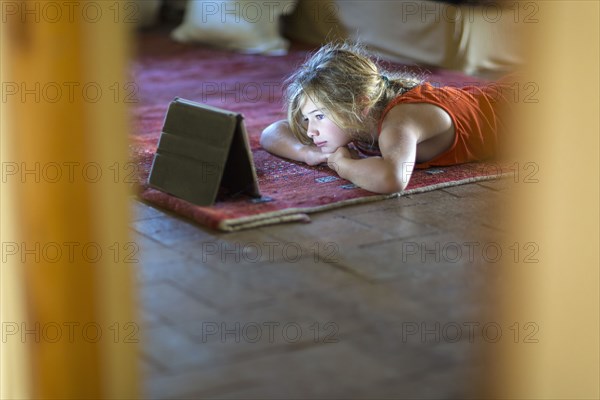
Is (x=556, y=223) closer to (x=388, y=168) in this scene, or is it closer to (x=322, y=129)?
(x=388, y=168)

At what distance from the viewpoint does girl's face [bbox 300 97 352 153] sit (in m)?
2.40

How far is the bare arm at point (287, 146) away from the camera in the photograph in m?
2.53

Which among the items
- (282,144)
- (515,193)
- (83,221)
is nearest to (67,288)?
(83,221)

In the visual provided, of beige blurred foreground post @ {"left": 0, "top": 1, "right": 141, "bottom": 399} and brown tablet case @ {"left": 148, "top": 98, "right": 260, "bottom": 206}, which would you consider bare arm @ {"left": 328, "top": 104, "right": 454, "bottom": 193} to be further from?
beige blurred foreground post @ {"left": 0, "top": 1, "right": 141, "bottom": 399}

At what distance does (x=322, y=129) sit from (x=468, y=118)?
1.35 feet

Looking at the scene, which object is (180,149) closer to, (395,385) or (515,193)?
(395,385)

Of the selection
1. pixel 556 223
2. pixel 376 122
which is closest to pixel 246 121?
pixel 376 122

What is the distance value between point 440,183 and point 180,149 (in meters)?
0.64

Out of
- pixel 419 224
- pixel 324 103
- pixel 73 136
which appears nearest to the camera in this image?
pixel 73 136

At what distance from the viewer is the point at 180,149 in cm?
227

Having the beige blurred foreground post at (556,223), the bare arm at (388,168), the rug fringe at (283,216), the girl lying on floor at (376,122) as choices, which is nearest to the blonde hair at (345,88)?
the girl lying on floor at (376,122)

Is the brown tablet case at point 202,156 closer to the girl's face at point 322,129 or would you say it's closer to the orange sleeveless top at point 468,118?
the girl's face at point 322,129

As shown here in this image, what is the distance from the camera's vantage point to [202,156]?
2211 millimetres

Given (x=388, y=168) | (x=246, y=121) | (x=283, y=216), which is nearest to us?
(x=283, y=216)
